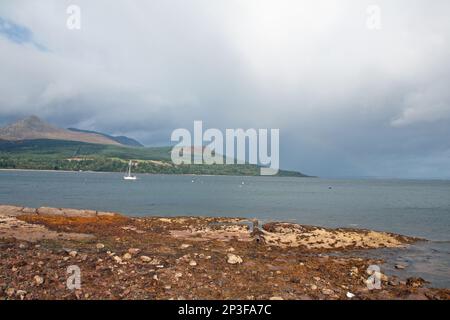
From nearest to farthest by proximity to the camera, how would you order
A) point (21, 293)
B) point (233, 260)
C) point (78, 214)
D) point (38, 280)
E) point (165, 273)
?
1. point (21, 293)
2. point (38, 280)
3. point (165, 273)
4. point (233, 260)
5. point (78, 214)

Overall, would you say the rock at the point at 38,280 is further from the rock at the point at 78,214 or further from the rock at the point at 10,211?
the rock at the point at 10,211

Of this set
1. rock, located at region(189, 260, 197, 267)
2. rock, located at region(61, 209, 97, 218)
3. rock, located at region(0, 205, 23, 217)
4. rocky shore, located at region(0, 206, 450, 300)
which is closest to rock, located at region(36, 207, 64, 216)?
rock, located at region(61, 209, 97, 218)

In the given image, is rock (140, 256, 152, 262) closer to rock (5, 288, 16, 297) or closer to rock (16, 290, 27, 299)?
rock (16, 290, 27, 299)

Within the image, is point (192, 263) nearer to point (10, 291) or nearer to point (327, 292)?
point (327, 292)

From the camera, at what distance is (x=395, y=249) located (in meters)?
32.6

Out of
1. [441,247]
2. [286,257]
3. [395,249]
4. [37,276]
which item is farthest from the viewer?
[441,247]

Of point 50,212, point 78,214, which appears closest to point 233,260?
point 78,214

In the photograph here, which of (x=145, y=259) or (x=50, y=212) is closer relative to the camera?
(x=145, y=259)

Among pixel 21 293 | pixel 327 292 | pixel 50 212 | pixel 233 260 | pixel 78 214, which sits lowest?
pixel 78 214
